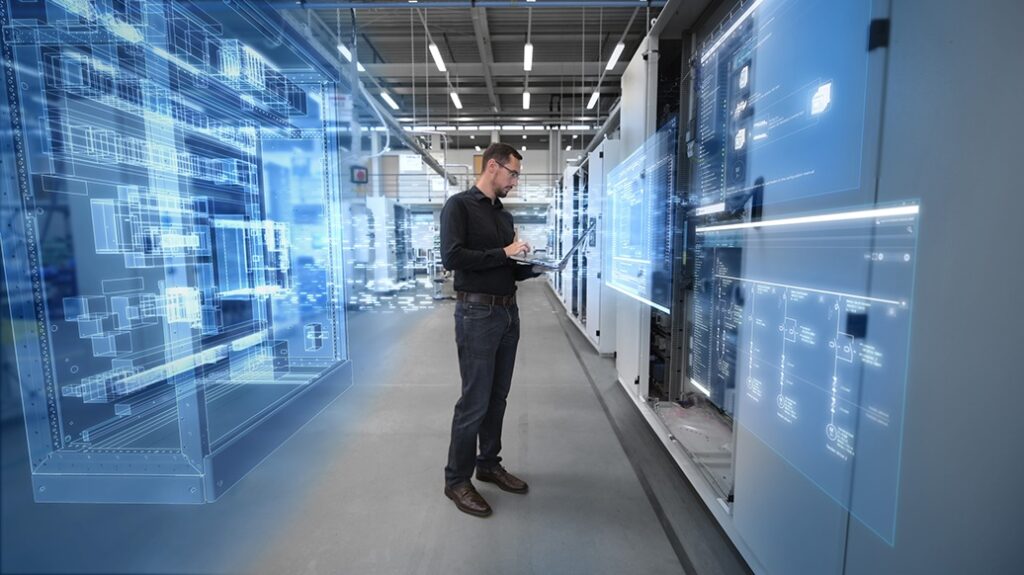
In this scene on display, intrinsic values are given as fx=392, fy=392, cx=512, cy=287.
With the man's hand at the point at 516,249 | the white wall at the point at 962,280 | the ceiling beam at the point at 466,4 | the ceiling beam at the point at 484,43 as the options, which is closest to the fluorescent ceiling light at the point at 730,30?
the white wall at the point at 962,280

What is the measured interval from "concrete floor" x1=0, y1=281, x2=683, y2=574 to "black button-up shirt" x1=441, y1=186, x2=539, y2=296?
1.02 meters

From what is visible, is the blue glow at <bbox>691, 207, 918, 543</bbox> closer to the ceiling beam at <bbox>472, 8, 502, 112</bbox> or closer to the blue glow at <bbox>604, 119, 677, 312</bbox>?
the blue glow at <bbox>604, 119, 677, 312</bbox>

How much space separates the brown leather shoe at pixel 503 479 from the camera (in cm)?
191

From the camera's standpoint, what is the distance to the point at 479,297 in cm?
171

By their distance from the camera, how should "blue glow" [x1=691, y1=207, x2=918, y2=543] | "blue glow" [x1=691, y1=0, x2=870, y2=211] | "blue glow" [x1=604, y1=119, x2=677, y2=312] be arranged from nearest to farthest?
"blue glow" [x1=691, y1=207, x2=918, y2=543], "blue glow" [x1=691, y1=0, x2=870, y2=211], "blue glow" [x1=604, y1=119, x2=677, y2=312]

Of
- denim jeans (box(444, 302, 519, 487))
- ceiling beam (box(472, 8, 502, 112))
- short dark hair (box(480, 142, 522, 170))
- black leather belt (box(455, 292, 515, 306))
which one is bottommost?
denim jeans (box(444, 302, 519, 487))

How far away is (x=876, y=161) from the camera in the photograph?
0.83 metres

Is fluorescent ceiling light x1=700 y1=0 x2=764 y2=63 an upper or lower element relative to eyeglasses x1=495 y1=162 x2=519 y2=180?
upper

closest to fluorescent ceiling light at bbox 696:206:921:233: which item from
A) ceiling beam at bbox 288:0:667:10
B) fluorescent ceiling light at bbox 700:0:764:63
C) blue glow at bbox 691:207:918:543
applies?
blue glow at bbox 691:207:918:543

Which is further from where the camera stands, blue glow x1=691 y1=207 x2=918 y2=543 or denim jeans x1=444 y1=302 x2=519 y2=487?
denim jeans x1=444 y1=302 x2=519 y2=487

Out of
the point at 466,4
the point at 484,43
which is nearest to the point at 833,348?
the point at 466,4

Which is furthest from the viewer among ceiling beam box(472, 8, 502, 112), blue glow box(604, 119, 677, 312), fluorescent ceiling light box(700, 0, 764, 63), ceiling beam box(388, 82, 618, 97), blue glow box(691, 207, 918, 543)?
ceiling beam box(388, 82, 618, 97)

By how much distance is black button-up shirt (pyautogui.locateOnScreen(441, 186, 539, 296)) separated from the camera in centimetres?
166

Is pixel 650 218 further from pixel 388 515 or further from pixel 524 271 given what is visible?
pixel 388 515
